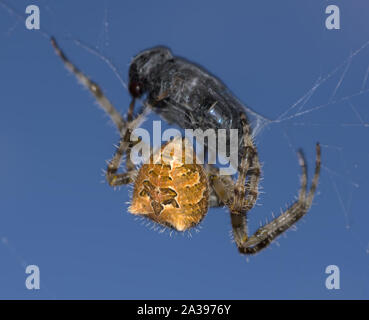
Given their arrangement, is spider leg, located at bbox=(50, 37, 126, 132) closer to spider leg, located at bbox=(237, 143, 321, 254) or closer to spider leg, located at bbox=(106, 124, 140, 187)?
spider leg, located at bbox=(106, 124, 140, 187)

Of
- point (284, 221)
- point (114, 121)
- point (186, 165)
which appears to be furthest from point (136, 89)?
point (284, 221)

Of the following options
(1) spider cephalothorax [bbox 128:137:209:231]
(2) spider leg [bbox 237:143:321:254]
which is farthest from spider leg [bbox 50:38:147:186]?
(2) spider leg [bbox 237:143:321:254]

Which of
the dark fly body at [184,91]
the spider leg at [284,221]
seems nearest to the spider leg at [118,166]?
the dark fly body at [184,91]

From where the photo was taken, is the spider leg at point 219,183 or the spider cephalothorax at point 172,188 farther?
the spider leg at point 219,183

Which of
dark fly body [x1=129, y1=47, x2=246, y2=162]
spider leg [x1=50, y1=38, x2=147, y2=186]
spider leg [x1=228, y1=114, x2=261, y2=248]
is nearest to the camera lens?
dark fly body [x1=129, y1=47, x2=246, y2=162]

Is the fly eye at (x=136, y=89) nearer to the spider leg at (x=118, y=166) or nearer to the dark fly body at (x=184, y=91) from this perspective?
the dark fly body at (x=184, y=91)

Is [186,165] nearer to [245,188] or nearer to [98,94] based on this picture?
[245,188]

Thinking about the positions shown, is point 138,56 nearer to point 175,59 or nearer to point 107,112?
point 175,59
